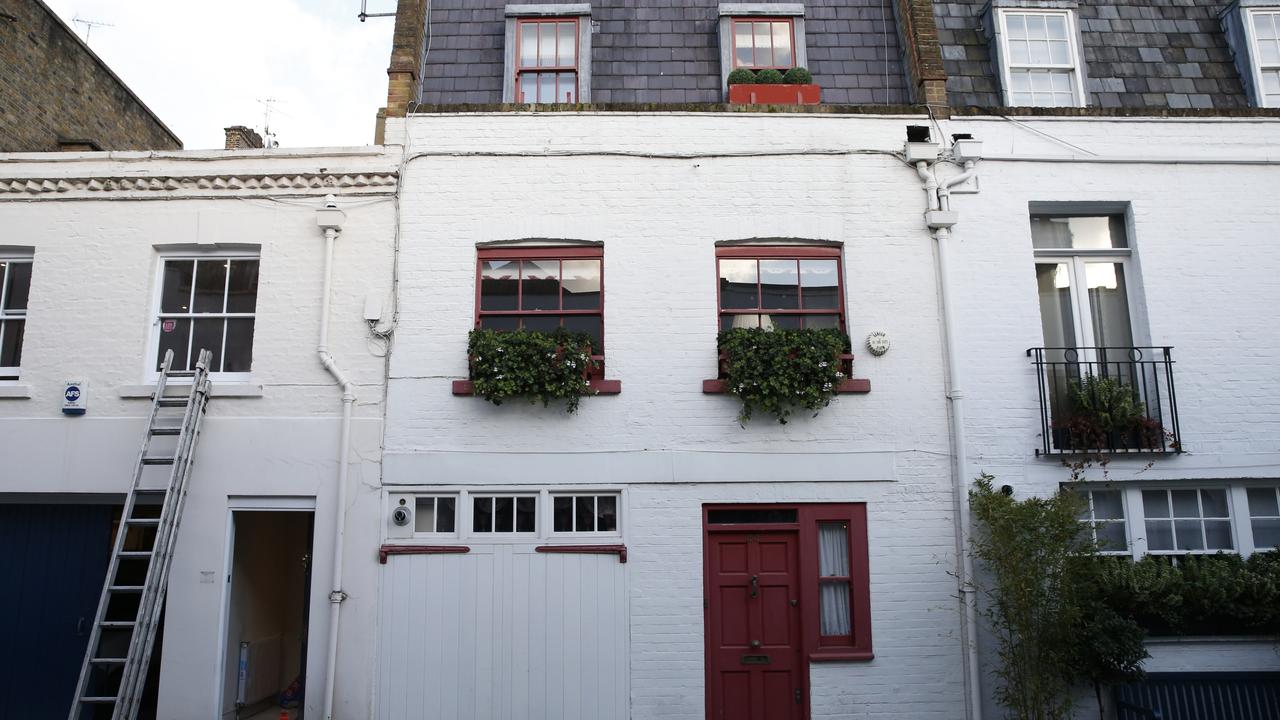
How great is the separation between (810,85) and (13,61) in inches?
406

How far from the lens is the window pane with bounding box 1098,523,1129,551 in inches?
356

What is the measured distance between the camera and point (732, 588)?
348 inches

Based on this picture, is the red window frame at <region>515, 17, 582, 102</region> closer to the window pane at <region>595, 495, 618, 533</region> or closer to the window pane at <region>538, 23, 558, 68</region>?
the window pane at <region>538, 23, 558, 68</region>

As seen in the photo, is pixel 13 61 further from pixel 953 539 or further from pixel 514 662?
pixel 953 539

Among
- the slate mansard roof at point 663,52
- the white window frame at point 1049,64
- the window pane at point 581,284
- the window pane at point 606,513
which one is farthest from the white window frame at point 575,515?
the white window frame at point 1049,64

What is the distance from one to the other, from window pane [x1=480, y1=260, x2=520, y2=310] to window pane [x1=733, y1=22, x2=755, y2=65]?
372cm

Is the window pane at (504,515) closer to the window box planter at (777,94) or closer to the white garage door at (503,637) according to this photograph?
the white garage door at (503,637)

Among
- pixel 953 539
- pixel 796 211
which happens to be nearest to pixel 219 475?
pixel 796 211

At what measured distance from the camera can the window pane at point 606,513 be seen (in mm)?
8953

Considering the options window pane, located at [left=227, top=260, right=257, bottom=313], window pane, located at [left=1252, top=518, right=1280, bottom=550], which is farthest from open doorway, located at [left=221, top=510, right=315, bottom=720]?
window pane, located at [left=1252, top=518, right=1280, bottom=550]

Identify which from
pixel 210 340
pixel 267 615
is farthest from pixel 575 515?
pixel 210 340

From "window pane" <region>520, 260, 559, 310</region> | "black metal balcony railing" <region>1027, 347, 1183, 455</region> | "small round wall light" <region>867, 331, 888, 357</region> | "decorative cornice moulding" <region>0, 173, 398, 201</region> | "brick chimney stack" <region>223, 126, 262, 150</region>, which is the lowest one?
"black metal balcony railing" <region>1027, 347, 1183, 455</region>

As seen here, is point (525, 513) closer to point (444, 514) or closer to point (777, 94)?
point (444, 514)

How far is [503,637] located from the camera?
8648 mm
